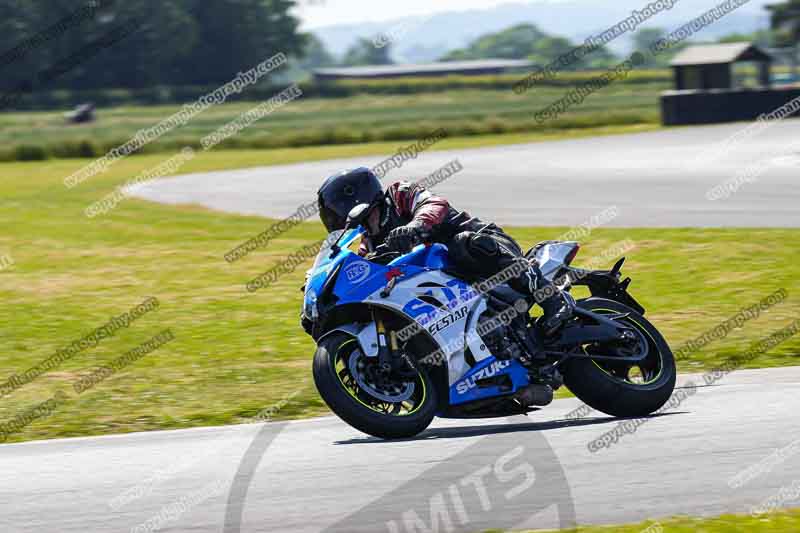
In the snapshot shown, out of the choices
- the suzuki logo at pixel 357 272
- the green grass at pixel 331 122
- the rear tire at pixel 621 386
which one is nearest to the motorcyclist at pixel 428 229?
the suzuki logo at pixel 357 272

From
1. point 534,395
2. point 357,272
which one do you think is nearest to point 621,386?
point 534,395

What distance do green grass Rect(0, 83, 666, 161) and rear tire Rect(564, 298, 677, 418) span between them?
37.0 meters

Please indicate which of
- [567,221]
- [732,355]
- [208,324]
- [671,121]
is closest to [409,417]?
[732,355]

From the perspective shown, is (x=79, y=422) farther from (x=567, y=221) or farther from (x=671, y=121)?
(x=671, y=121)

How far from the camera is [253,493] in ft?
19.8

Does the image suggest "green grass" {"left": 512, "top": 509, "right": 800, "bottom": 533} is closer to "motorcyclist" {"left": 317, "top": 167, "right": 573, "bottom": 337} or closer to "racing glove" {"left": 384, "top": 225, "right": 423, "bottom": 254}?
"racing glove" {"left": 384, "top": 225, "right": 423, "bottom": 254}

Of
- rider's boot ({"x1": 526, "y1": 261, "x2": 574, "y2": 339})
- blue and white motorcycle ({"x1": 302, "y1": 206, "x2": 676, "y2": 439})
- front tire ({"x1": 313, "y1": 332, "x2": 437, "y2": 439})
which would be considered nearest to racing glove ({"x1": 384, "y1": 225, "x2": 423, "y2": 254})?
blue and white motorcycle ({"x1": 302, "y1": 206, "x2": 676, "y2": 439})

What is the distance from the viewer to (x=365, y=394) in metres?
6.81

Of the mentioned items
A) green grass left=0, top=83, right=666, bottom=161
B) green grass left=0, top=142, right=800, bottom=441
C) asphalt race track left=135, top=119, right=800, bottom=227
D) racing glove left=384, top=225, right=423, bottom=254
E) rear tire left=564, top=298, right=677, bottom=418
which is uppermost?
racing glove left=384, top=225, right=423, bottom=254

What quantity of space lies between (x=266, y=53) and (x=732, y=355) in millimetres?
108783

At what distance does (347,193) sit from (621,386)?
1.98 metres

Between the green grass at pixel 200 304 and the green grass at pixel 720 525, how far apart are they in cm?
384

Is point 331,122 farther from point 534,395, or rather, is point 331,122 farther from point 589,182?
point 534,395

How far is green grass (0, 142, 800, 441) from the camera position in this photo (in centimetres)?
950
